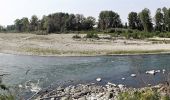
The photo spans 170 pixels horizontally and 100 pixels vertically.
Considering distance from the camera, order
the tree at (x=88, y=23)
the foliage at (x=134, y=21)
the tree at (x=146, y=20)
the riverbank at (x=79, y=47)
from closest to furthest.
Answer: the riverbank at (x=79, y=47), the tree at (x=146, y=20), the foliage at (x=134, y=21), the tree at (x=88, y=23)

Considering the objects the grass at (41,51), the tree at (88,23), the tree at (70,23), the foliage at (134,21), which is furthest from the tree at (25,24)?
the grass at (41,51)

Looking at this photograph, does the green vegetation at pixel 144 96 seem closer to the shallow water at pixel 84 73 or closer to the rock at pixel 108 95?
the rock at pixel 108 95

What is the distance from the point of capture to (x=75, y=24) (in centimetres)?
11375

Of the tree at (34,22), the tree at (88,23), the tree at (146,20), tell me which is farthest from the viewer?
the tree at (34,22)

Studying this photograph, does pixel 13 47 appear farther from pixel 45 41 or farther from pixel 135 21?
pixel 135 21

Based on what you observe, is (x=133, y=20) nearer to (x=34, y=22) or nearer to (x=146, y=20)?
(x=146, y=20)

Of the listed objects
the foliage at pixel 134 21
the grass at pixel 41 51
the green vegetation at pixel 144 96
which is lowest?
the grass at pixel 41 51

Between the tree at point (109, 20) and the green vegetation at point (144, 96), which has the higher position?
the tree at point (109, 20)

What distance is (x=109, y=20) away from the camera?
11450cm

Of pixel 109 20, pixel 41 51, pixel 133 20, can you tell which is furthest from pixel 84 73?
pixel 109 20

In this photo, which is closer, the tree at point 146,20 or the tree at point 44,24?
the tree at point 146,20

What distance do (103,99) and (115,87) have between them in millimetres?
4962

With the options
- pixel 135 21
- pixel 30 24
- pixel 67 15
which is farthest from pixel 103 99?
pixel 30 24

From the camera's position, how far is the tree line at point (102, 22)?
9925 centimetres
